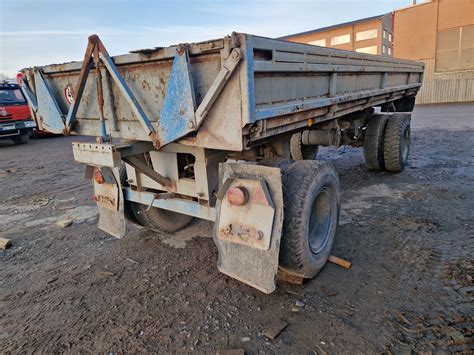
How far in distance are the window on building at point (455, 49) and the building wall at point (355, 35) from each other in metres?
8.61

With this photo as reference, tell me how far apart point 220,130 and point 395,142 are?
15.1 feet

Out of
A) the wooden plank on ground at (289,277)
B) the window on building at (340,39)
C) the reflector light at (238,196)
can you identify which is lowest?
the wooden plank on ground at (289,277)

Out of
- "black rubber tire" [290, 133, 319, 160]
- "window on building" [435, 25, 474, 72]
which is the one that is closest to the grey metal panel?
"black rubber tire" [290, 133, 319, 160]

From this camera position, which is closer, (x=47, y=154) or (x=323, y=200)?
(x=323, y=200)

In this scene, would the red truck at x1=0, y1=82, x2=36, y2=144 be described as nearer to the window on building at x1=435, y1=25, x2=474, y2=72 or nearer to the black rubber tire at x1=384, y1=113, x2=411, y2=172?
the black rubber tire at x1=384, y1=113, x2=411, y2=172

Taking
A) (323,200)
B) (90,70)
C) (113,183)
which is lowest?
(323,200)

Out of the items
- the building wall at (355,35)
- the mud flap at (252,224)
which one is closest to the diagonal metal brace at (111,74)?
the mud flap at (252,224)

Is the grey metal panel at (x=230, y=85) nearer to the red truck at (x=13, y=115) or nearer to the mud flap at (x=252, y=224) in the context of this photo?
the mud flap at (x=252, y=224)

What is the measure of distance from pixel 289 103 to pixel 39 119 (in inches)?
101

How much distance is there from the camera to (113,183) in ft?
10.5

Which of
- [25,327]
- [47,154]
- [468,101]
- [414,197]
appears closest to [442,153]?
[414,197]

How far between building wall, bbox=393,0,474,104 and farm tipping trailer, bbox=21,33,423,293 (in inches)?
928

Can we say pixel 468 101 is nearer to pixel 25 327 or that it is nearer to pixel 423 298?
pixel 423 298

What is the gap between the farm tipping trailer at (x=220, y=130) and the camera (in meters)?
2.18
